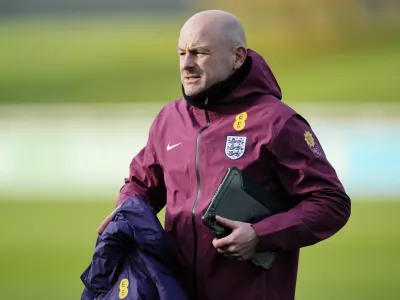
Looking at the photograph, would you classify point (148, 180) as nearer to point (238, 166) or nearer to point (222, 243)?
point (238, 166)

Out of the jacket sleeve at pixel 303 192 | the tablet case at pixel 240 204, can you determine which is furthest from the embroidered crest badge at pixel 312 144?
the tablet case at pixel 240 204

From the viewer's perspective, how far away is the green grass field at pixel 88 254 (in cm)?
553

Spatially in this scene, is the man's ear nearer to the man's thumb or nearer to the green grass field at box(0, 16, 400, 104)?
the man's thumb

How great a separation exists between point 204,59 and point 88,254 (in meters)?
3.90

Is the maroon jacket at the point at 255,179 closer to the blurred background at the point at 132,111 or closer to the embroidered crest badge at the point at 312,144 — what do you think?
the embroidered crest badge at the point at 312,144

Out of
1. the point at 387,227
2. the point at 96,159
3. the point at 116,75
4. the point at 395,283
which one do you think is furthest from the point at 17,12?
the point at 395,283

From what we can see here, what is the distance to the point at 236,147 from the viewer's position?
255 centimetres

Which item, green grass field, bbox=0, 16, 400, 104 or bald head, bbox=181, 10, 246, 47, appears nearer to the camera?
bald head, bbox=181, 10, 246, 47

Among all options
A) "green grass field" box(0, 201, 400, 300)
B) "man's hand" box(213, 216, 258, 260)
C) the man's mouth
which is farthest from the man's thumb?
"green grass field" box(0, 201, 400, 300)

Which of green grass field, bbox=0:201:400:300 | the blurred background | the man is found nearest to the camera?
the man

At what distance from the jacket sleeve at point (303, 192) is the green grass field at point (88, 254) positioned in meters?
2.91

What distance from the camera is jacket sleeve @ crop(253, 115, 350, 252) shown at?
251cm

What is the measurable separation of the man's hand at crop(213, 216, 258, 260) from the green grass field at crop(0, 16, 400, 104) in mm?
7465

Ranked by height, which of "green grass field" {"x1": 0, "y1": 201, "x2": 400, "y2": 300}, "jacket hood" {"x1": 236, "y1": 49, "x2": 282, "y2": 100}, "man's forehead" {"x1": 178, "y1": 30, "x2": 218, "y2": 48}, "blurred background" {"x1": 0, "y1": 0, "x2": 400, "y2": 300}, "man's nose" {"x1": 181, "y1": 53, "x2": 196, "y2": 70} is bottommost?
"green grass field" {"x1": 0, "y1": 201, "x2": 400, "y2": 300}
